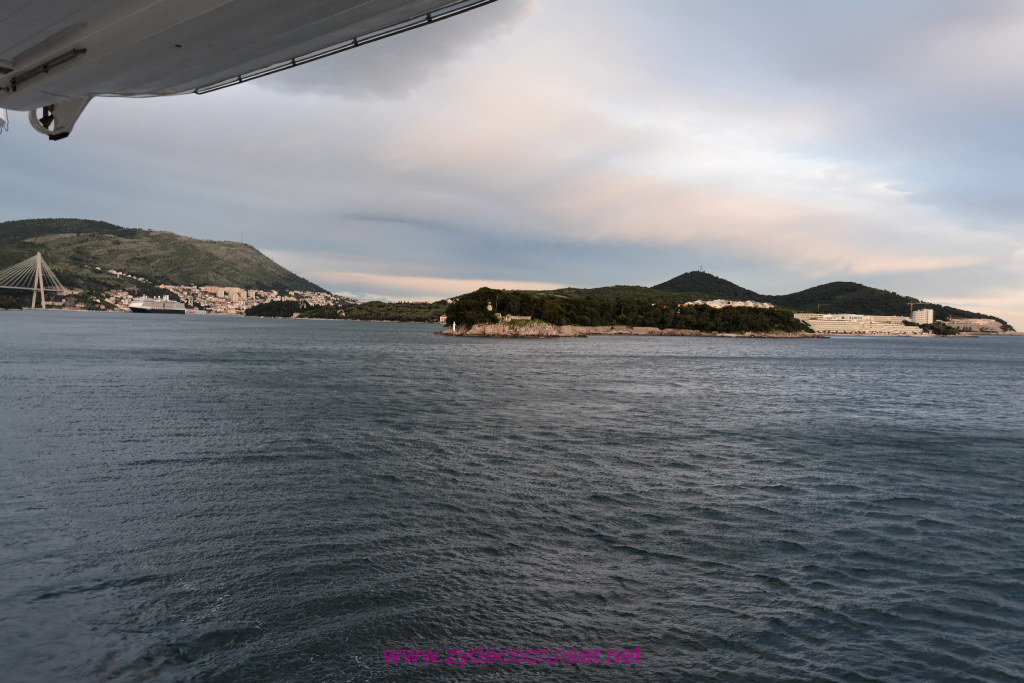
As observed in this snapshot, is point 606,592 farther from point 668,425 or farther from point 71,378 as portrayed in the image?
point 71,378

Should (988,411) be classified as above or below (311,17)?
below

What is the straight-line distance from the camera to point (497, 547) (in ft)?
39.0

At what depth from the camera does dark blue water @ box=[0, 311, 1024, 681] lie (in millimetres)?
8188

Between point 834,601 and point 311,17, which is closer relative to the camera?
point 834,601

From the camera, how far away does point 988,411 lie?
38719 millimetres

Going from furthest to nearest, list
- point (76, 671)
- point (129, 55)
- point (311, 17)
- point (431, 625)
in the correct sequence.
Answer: point (129, 55)
point (311, 17)
point (431, 625)
point (76, 671)

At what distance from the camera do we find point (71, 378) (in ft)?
137

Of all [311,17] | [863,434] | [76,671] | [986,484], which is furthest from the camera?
[863,434]

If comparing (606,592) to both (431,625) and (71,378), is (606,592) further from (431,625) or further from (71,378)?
(71,378)

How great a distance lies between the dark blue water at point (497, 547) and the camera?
819 cm

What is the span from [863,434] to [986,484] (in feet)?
30.7

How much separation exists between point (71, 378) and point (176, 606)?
143ft

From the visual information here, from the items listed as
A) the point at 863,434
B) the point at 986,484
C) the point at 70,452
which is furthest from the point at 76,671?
the point at 863,434

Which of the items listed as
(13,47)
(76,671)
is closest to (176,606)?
(76,671)
